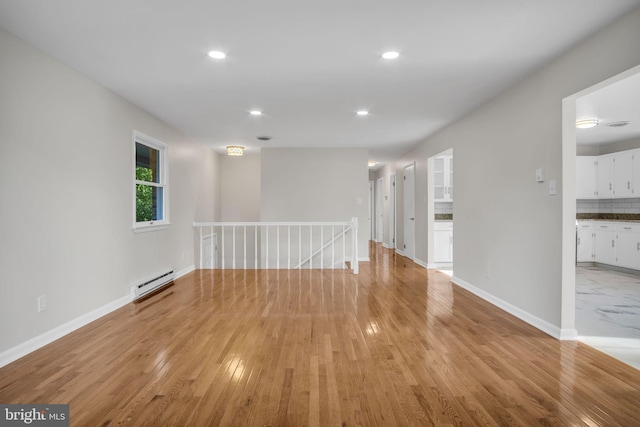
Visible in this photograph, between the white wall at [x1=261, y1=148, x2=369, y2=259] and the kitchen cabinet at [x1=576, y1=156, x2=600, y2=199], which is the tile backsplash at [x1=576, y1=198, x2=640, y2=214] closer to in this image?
the kitchen cabinet at [x1=576, y1=156, x2=600, y2=199]

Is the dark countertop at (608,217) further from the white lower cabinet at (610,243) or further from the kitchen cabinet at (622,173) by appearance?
the kitchen cabinet at (622,173)

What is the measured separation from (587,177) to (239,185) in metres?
7.26

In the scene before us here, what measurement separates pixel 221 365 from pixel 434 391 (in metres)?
1.41

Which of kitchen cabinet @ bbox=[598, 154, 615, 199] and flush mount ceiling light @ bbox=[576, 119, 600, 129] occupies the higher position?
flush mount ceiling light @ bbox=[576, 119, 600, 129]

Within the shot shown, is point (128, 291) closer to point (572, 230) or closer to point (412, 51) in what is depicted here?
point (412, 51)

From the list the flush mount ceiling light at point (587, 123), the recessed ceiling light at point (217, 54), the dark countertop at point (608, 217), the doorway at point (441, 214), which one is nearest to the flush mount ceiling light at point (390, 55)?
the recessed ceiling light at point (217, 54)

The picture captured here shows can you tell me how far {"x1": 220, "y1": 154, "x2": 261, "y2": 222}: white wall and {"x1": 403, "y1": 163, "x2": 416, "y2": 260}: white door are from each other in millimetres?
3532

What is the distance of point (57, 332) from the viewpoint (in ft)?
9.71

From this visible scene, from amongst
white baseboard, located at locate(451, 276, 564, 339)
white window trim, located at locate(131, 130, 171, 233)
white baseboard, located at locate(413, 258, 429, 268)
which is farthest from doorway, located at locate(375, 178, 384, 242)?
white window trim, located at locate(131, 130, 171, 233)

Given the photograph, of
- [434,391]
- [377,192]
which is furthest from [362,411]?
[377,192]

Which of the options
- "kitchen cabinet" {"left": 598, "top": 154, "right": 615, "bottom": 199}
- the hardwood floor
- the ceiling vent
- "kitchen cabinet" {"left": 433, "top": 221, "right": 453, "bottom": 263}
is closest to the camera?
the hardwood floor

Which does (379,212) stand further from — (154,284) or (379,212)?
(154,284)

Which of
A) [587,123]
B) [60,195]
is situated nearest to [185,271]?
[60,195]

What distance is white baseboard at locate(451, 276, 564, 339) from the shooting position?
301 cm
